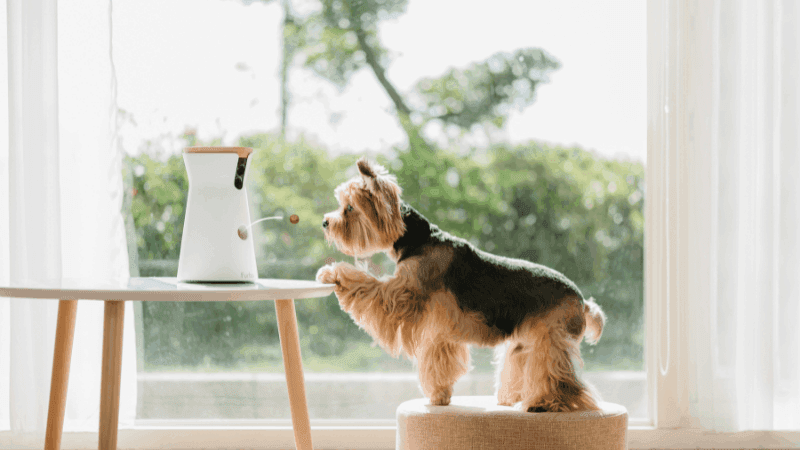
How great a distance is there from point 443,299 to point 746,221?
1178 millimetres

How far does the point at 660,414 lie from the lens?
2.30 meters

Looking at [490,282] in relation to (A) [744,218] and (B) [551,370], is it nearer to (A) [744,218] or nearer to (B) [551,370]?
(B) [551,370]

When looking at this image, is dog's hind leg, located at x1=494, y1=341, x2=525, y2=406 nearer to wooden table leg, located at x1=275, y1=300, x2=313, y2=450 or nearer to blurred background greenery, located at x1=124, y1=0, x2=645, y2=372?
wooden table leg, located at x1=275, y1=300, x2=313, y2=450

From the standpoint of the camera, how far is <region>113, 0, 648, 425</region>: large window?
241 centimetres

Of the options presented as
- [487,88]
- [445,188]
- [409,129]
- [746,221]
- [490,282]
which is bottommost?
[490,282]

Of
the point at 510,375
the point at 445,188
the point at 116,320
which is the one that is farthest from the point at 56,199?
the point at 510,375

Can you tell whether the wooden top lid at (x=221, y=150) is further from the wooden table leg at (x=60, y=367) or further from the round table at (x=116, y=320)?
the wooden table leg at (x=60, y=367)

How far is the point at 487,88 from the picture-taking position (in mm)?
2422

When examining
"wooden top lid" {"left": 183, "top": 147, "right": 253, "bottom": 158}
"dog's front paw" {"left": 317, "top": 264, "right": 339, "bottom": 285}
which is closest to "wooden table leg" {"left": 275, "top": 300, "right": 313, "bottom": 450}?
"dog's front paw" {"left": 317, "top": 264, "right": 339, "bottom": 285}

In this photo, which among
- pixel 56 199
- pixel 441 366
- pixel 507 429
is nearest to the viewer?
pixel 507 429

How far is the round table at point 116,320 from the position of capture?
1.36 meters

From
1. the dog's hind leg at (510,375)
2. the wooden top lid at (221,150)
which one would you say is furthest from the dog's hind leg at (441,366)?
the wooden top lid at (221,150)

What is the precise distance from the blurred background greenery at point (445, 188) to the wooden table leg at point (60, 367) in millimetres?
693

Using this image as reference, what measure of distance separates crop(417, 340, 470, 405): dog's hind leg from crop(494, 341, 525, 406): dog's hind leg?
104 millimetres
